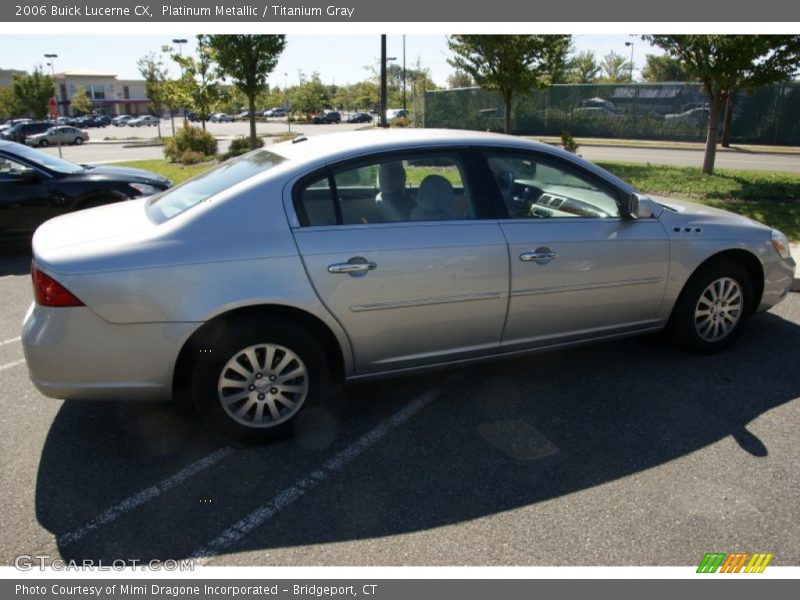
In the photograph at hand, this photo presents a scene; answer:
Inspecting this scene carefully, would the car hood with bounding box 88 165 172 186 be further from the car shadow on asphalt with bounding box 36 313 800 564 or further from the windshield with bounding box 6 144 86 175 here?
the car shadow on asphalt with bounding box 36 313 800 564

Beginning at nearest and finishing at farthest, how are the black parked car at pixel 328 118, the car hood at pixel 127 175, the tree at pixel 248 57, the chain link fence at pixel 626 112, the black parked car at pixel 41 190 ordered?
the black parked car at pixel 41 190
the car hood at pixel 127 175
the tree at pixel 248 57
the chain link fence at pixel 626 112
the black parked car at pixel 328 118

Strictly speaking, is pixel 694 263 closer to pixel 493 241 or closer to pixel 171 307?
pixel 493 241

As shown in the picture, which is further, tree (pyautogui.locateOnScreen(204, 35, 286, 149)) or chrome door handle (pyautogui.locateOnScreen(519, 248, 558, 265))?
tree (pyautogui.locateOnScreen(204, 35, 286, 149))

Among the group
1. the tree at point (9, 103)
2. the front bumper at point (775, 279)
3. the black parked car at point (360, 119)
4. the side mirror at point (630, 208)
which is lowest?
the front bumper at point (775, 279)

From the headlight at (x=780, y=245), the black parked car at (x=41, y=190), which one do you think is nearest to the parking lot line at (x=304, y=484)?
the headlight at (x=780, y=245)

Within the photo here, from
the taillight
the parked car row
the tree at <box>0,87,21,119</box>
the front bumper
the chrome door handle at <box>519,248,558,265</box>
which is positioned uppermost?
the tree at <box>0,87,21,119</box>

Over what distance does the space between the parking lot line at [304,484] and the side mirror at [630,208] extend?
1.74 m

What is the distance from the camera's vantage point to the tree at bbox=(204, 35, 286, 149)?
19.6 metres

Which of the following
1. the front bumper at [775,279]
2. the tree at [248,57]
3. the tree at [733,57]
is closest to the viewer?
the front bumper at [775,279]

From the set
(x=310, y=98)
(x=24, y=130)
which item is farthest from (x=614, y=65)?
(x=24, y=130)

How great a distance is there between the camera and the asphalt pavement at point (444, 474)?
2820mm

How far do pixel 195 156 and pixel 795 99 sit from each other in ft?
84.9

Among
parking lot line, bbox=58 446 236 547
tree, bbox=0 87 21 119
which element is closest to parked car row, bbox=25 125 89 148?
tree, bbox=0 87 21 119

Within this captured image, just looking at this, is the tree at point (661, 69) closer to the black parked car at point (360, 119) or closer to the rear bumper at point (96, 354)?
the black parked car at point (360, 119)
